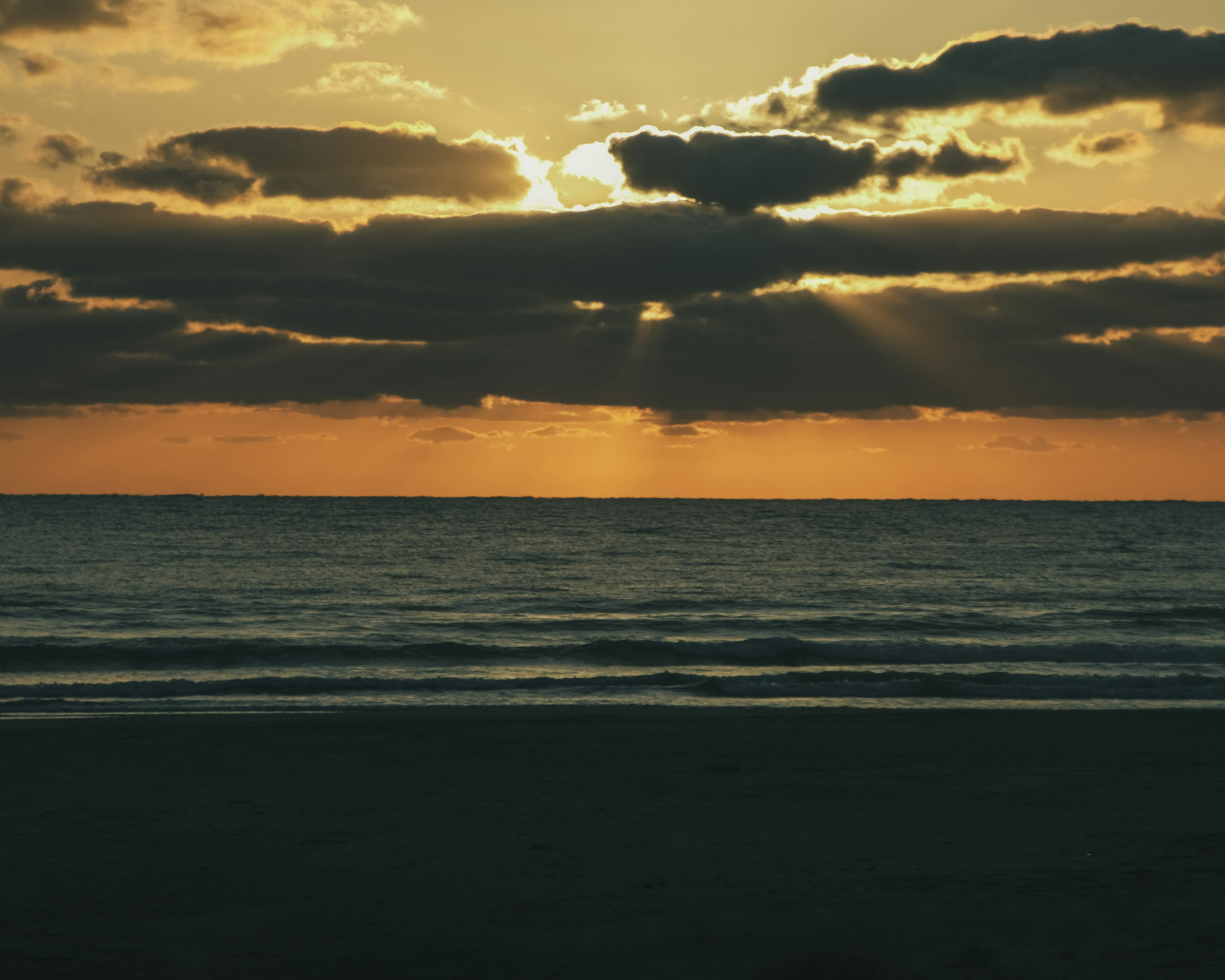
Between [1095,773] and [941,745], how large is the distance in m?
2.21

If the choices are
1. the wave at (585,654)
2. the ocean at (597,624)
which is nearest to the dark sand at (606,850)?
the ocean at (597,624)

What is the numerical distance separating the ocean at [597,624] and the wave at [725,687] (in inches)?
3.1

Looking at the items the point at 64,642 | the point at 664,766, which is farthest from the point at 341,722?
the point at 64,642

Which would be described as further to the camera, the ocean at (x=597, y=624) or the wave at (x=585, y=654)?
the wave at (x=585, y=654)

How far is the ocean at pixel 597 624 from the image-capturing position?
70.8 feet

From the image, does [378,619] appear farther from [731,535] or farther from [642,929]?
[731,535]

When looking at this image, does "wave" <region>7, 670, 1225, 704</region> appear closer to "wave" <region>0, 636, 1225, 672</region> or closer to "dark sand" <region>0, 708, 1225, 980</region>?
"wave" <region>0, 636, 1225, 672</region>

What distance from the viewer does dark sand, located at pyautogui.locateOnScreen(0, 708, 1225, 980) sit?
7.20 meters

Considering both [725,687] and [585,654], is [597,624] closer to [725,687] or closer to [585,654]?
[585,654]

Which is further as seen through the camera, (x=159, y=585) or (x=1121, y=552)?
(x=1121, y=552)

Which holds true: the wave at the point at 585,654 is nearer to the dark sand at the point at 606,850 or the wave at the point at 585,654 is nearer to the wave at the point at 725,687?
the wave at the point at 725,687

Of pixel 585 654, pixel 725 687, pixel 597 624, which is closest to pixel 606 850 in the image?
pixel 725 687

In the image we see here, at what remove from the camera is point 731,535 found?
9281 centimetres

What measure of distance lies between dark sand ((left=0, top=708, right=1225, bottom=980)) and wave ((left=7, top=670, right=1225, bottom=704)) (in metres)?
5.04
